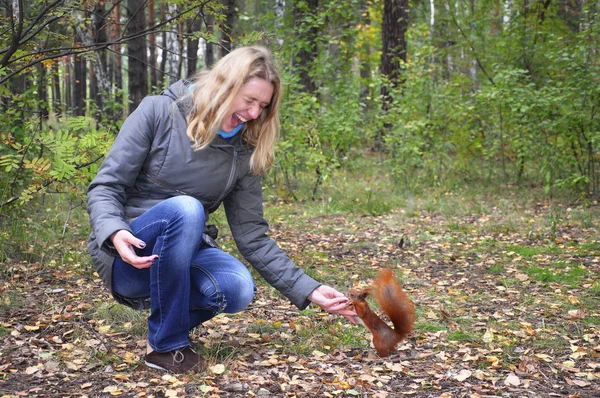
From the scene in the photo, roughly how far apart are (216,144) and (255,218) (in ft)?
1.31

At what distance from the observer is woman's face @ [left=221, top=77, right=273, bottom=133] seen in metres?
2.66

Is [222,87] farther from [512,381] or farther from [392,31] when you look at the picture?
[392,31]

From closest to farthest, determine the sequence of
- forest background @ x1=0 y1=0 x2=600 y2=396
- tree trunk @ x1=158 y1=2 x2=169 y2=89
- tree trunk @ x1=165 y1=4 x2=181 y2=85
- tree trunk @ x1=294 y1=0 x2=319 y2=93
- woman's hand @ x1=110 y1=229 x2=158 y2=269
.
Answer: woman's hand @ x1=110 y1=229 x2=158 y2=269 < tree trunk @ x1=165 y1=4 x2=181 y2=85 < tree trunk @ x1=158 y1=2 x2=169 y2=89 < forest background @ x1=0 y1=0 x2=600 y2=396 < tree trunk @ x1=294 y1=0 x2=319 y2=93

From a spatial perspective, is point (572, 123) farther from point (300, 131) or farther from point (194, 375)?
point (194, 375)

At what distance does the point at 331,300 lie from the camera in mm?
2668

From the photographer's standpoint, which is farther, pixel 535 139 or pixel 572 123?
pixel 535 139

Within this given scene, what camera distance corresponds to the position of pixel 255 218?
289cm

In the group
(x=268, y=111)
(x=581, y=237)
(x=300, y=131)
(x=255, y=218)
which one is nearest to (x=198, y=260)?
(x=255, y=218)

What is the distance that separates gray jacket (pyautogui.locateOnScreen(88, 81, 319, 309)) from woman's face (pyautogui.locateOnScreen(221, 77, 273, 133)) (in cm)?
11

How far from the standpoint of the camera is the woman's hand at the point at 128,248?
232 centimetres

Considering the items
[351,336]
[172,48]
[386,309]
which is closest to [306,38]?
[351,336]

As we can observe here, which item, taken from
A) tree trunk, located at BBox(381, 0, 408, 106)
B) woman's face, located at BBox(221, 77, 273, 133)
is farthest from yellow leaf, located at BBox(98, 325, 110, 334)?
tree trunk, located at BBox(381, 0, 408, 106)

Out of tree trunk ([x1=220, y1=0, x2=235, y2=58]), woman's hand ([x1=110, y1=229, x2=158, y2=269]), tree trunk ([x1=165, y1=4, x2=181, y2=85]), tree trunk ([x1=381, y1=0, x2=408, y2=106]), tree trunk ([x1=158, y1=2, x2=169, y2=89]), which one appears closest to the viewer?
woman's hand ([x1=110, y1=229, x2=158, y2=269])

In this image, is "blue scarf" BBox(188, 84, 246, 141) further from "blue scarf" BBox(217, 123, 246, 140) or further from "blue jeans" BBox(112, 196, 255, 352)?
"blue jeans" BBox(112, 196, 255, 352)
